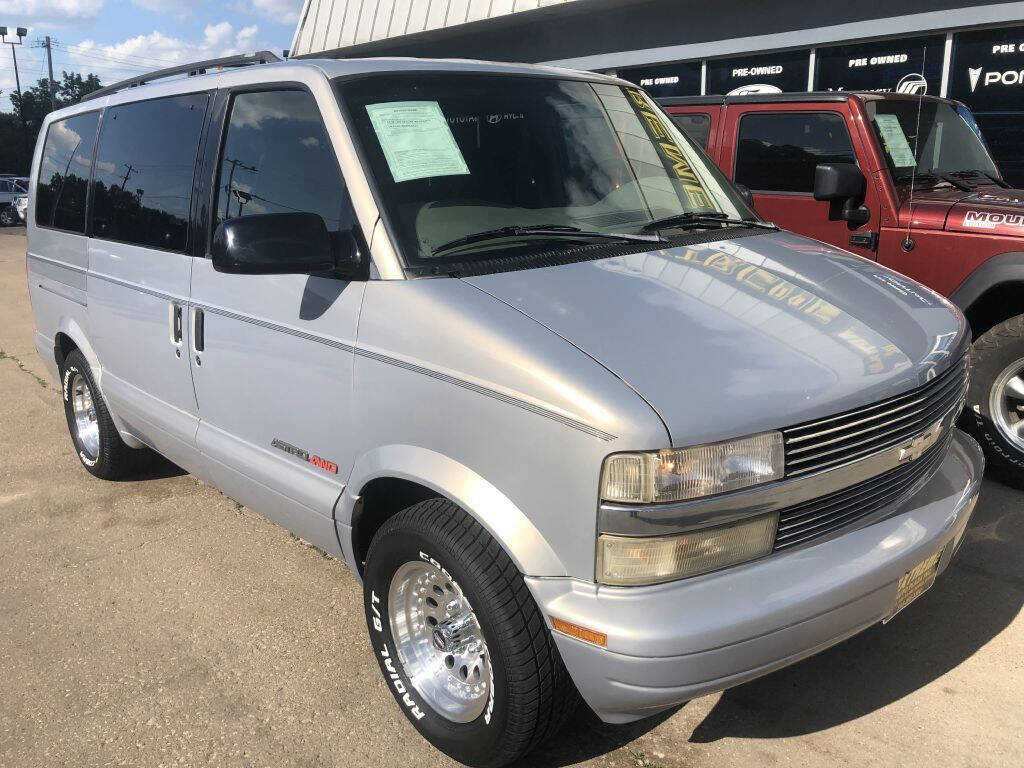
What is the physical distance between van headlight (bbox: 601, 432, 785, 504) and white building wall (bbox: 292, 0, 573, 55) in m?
10.7

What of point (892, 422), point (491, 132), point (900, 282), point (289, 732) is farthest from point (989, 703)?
point (491, 132)

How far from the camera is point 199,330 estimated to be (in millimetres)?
3455

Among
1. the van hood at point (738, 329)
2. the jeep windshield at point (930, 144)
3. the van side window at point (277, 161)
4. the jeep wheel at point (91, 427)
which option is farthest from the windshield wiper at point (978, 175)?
the jeep wheel at point (91, 427)

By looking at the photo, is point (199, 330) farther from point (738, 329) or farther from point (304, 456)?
point (738, 329)

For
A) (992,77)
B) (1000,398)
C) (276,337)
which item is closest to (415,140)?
(276,337)

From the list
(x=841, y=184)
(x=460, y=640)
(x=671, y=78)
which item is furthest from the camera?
(x=671, y=78)

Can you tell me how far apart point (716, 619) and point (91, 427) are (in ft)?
13.6

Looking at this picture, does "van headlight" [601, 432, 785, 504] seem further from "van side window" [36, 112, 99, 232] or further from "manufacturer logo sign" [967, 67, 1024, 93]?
"manufacturer logo sign" [967, 67, 1024, 93]

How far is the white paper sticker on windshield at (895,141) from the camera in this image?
5.36 m

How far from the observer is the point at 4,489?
502 centimetres

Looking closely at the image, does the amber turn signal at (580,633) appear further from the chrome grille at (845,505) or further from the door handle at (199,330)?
the door handle at (199,330)

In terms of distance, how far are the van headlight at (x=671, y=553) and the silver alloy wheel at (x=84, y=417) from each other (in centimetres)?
378

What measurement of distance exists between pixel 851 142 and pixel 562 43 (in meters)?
8.72

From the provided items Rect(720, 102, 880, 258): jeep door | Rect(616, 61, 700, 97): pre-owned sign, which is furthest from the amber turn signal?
Rect(616, 61, 700, 97): pre-owned sign
